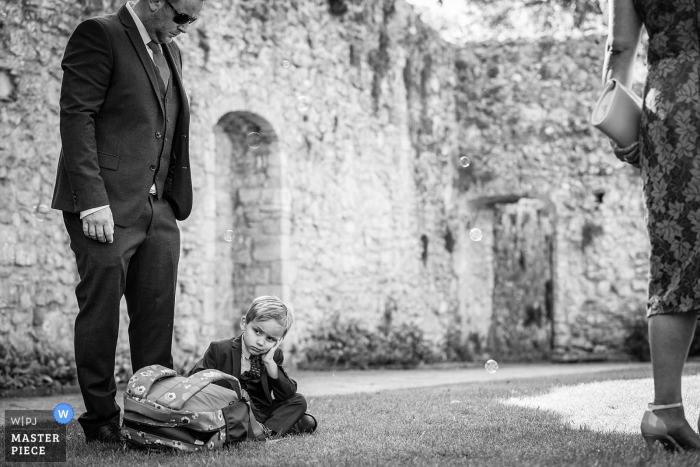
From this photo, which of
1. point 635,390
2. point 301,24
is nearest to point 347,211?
point 301,24

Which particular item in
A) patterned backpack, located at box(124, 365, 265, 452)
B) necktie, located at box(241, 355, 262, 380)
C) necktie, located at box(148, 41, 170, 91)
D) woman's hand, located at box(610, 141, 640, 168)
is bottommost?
patterned backpack, located at box(124, 365, 265, 452)

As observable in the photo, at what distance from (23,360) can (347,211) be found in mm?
4112

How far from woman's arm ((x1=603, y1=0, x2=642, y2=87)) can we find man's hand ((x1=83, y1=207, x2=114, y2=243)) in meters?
1.80

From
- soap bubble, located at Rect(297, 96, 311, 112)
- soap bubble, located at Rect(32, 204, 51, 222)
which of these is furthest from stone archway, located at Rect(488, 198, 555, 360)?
soap bubble, located at Rect(32, 204, 51, 222)

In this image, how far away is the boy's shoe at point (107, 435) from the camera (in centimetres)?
292

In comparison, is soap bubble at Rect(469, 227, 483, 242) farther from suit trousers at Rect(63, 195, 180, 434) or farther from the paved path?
suit trousers at Rect(63, 195, 180, 434)

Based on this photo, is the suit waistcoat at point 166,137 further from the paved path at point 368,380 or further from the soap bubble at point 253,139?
the soap bubble at point 253,139

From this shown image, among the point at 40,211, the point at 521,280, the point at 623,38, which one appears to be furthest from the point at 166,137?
the point at 521,280

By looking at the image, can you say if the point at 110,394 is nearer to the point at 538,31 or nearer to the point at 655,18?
the point at 655,18

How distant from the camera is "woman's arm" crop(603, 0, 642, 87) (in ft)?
8.86

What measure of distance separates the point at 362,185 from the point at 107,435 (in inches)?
245

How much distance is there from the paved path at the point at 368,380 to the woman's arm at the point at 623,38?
2897 mm

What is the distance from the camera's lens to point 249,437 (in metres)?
2.96

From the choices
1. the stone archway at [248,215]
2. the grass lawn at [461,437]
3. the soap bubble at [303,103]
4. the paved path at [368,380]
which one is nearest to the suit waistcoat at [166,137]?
the grass lawn at [461,437]
